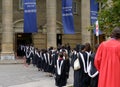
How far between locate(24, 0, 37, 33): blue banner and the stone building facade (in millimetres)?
3957

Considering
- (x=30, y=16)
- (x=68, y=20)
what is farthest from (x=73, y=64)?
(x=30, y=16)

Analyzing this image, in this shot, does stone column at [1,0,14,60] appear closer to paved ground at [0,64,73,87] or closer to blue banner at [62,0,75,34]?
blue banner at [62,0,75,34]

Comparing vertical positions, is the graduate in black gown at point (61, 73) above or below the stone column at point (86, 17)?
below

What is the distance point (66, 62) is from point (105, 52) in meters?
11.6

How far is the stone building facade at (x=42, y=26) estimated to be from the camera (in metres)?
42.8

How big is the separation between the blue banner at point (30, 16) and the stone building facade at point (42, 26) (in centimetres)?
396

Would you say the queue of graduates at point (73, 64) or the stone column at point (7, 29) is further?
the stone column at point (7, 29)

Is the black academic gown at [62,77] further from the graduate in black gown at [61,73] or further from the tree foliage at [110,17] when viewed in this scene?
the tree foliage at [110,17]

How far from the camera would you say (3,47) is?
141 feet

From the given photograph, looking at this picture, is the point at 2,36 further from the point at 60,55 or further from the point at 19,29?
the point at 60,55

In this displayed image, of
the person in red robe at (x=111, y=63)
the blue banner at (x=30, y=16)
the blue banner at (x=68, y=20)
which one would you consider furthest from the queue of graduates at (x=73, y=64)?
the blue banner at (x=68, y=20)

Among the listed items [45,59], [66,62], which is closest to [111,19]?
[66,62]

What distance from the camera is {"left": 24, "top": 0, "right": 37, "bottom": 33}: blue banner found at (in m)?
39.1

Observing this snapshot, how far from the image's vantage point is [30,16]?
39312 millimetres
